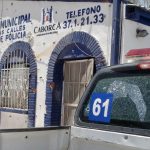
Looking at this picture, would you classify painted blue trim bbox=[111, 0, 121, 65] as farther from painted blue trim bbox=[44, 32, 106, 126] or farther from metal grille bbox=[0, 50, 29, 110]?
metal grille bbox=[0, 50, 29, 110]

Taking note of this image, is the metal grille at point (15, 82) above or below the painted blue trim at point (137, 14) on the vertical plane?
below

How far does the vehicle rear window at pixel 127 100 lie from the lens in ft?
10.1

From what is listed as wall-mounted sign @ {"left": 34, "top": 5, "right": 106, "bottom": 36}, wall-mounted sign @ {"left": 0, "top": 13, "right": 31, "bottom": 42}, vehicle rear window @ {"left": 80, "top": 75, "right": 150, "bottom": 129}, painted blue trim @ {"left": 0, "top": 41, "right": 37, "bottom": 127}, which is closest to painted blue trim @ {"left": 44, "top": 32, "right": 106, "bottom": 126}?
wall-mounted sign @ {"left": 34, "top": 5, "right": 106, "bottom": 36}

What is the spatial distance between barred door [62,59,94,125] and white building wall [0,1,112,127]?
606 mm

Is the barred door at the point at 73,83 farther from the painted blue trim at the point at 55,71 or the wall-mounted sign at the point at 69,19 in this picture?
the wall-mounted sign at the point at 69,19

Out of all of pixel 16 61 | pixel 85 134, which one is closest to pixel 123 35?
pixel 16 61

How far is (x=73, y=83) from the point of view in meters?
9.17

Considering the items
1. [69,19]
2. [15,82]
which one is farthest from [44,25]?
[15,82]

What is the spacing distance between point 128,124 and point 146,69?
1.38 feet

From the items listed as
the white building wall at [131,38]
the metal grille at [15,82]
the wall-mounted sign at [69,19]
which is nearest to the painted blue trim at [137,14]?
the white building wall at [131,38]

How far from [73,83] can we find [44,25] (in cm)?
175

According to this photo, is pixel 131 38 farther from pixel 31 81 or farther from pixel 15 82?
pixel 15 82

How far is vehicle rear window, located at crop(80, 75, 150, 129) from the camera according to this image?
3070mm

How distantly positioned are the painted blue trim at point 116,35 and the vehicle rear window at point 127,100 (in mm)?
4379
